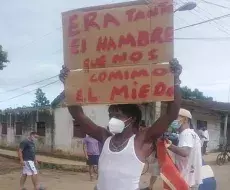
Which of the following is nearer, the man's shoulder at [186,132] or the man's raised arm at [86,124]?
the man's raised arm at [86,124]

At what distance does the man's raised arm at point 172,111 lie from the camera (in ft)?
11.0

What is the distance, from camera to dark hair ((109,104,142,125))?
11.7 ft

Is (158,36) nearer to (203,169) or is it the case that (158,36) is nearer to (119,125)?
(119,125)

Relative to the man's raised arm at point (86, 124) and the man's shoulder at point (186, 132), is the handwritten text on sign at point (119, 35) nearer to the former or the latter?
the man's raised arm at point (86, 124)

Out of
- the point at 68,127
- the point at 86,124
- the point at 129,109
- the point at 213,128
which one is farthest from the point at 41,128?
the point at 129,109

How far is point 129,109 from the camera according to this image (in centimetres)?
360

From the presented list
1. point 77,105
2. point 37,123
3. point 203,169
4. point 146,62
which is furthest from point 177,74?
point 37,123

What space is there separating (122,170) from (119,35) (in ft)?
3.50

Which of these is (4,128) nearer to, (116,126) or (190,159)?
(190,159)

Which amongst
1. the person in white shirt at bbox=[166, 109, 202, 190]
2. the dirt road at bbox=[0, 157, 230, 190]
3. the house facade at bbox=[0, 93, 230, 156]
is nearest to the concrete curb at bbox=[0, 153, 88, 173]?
the dirt road at bbox=[0, 157, 230, 190]

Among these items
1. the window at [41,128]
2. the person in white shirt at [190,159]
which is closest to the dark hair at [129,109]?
the person in white shirt at [190,159]

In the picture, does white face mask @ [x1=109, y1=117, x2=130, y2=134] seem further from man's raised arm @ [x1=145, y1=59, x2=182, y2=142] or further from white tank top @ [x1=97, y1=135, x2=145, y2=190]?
man's raised arm @ [x1=145, y1=59, x2=182, y2=142]

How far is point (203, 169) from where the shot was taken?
4969mm

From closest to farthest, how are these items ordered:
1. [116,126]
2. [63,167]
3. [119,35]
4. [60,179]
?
[116,126]
[119,35]
[60,179]
[63,167]
